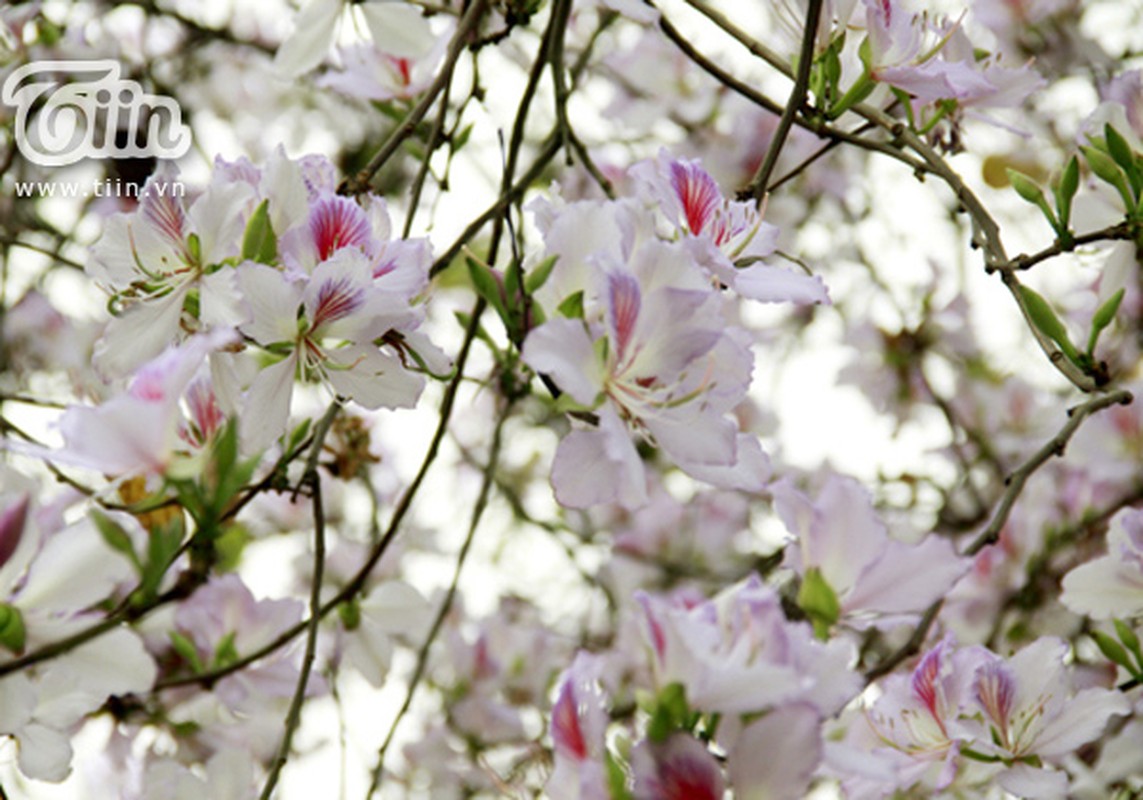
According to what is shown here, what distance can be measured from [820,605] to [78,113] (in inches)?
62.9

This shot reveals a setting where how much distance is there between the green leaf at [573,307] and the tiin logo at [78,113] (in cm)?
108

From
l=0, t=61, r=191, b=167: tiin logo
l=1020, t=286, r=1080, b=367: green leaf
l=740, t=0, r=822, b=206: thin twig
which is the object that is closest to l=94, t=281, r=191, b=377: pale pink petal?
l=740, t=0, r=822, b=206: thin twig

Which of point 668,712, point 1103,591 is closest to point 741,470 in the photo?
point 668,712

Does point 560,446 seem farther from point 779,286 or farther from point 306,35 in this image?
point 306,35

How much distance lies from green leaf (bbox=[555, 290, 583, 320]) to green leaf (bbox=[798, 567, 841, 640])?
0.65 feet

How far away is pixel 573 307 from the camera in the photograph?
74cm

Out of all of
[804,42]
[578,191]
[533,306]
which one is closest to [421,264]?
[533,306]

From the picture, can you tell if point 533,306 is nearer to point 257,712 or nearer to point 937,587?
point 937,587

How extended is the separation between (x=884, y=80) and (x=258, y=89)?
2111mm

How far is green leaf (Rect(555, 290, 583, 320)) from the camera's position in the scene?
0.74 m

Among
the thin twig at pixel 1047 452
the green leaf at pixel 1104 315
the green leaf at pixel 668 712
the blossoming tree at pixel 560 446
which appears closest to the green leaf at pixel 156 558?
the blossoming tree at pixel 560 446

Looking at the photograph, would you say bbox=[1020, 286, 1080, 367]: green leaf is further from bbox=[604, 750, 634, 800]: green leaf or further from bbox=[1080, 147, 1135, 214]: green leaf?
bbox=[604, 750, 634, 800]: green leaf

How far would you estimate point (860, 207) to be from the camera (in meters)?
2.53

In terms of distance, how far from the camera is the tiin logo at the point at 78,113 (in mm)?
1735
